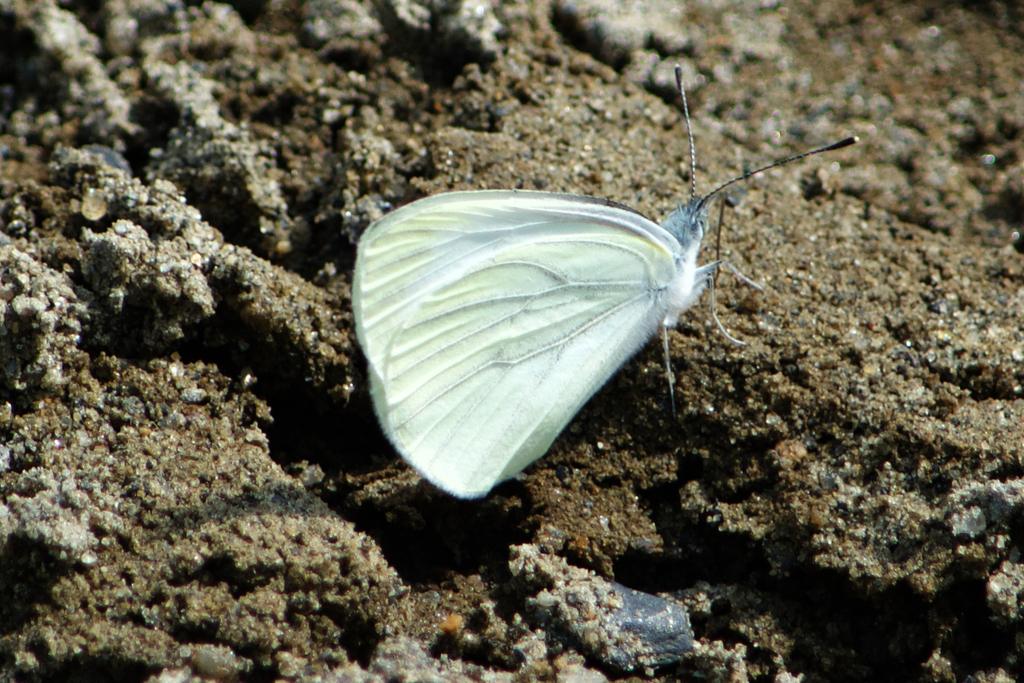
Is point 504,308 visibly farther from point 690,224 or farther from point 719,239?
point 719,239

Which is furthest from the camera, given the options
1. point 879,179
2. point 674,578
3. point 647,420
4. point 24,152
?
point 879,179

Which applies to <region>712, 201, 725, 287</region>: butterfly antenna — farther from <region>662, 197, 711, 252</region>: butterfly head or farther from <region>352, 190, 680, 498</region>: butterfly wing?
<region>352, 190, 680, 498</region>: butterfly wing

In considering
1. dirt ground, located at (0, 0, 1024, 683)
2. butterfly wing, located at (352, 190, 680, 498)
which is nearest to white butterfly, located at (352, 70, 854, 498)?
butterfly wing, located at (352, 190, 680, 498)

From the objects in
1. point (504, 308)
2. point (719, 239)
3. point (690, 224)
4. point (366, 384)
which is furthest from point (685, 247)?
point (366, 384)

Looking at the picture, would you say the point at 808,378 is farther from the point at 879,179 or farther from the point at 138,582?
the point at 138,582

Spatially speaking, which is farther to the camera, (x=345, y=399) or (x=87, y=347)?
(x=345, y=399)

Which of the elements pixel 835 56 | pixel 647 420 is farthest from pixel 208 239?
pixel 835 56

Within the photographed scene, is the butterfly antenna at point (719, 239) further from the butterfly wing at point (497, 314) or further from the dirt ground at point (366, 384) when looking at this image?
the butterfly wing at point (497, 314)
